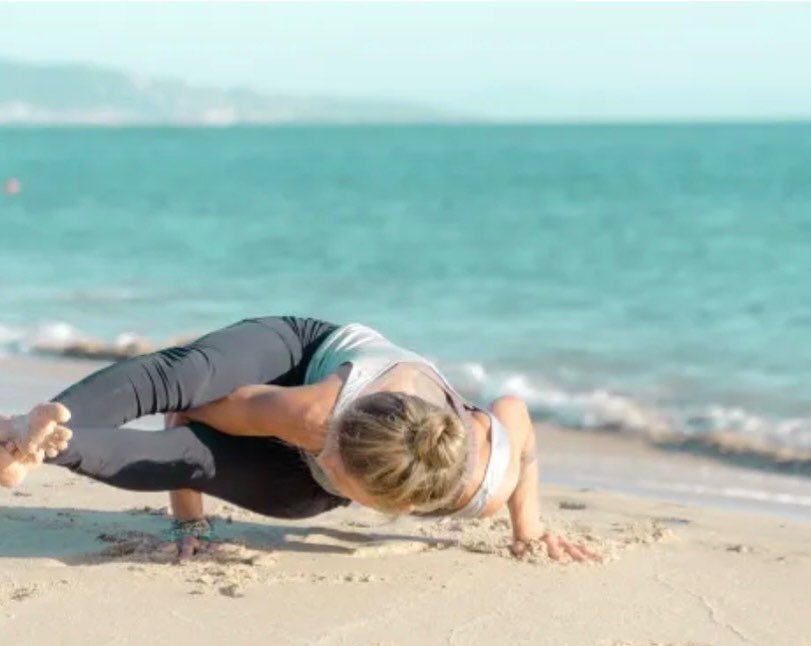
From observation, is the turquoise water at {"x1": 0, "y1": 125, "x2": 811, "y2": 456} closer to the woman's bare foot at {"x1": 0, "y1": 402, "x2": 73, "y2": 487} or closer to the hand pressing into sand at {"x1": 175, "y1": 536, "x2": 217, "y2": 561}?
the hand pressing into sand at {"x1": 175, "y1": 536, "x2": 217, "y2": 561}

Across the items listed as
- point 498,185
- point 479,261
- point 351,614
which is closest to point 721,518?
point 351,614


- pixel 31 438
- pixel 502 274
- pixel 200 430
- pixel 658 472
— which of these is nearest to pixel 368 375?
pixel 200 430

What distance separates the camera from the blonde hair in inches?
151

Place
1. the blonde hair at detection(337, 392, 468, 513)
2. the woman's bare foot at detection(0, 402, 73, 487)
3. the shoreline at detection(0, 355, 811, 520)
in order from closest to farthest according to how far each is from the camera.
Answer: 1. the woman's bare foot at detection(0, 402, 73, 487)
2. the blonde hair at detection(337, 392, 468, 513)
3. the shoreline at detection(0, 355, 811, 520)

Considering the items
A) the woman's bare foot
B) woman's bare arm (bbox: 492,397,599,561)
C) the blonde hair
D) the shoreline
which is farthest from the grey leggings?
the shoreline

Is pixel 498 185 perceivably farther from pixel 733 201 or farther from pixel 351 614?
pixel 351 614

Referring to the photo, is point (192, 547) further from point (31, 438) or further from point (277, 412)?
point (31, 438)

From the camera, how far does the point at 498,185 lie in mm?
44188

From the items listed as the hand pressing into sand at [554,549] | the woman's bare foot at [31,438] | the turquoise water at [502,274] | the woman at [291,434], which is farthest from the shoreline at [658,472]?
the woman's bare foot at [31,438]

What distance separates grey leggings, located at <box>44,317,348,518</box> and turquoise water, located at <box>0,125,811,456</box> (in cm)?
420

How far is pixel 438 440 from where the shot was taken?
3.88 meters

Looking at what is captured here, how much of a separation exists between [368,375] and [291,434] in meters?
0.29

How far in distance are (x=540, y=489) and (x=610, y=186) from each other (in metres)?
36.0

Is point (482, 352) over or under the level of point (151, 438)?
under
